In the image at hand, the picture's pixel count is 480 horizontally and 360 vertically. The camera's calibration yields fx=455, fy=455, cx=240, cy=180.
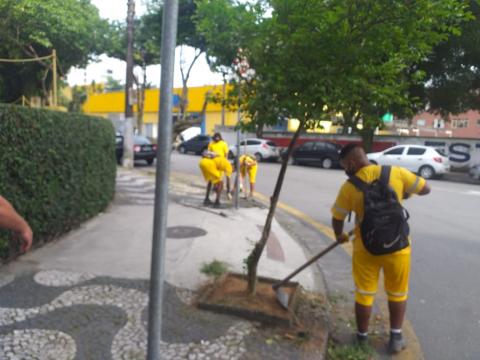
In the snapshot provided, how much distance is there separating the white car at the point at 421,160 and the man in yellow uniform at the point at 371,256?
15.4 meters

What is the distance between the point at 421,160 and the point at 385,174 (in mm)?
16633

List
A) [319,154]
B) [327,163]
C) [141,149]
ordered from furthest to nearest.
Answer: [319,154] → [327,163] → [141,149]

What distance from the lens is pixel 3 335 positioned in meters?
3.32

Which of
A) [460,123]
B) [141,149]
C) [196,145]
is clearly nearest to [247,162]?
[141,149]

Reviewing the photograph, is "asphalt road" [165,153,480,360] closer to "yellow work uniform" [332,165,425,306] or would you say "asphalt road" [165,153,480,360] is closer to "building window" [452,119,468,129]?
"yellow work uniform" [332,165,425,306]

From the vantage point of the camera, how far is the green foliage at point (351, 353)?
3.46 meters

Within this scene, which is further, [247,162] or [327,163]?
[327,163]

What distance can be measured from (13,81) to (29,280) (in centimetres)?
1505

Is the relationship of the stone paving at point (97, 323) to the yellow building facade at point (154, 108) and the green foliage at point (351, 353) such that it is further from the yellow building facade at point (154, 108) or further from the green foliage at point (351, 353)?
the yellow building facade at point (154, 108)

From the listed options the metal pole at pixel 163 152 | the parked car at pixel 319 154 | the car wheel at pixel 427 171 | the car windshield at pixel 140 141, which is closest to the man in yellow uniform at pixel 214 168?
the metal pole at pixel 163 152

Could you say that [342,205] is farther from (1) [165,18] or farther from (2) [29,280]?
(2) [29,280]

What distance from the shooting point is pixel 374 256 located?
3.47 metres

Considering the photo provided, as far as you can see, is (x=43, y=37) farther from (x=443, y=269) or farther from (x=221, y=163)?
(x=443, y=269)

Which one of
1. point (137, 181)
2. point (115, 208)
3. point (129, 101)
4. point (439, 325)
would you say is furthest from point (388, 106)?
point (129, 101)
